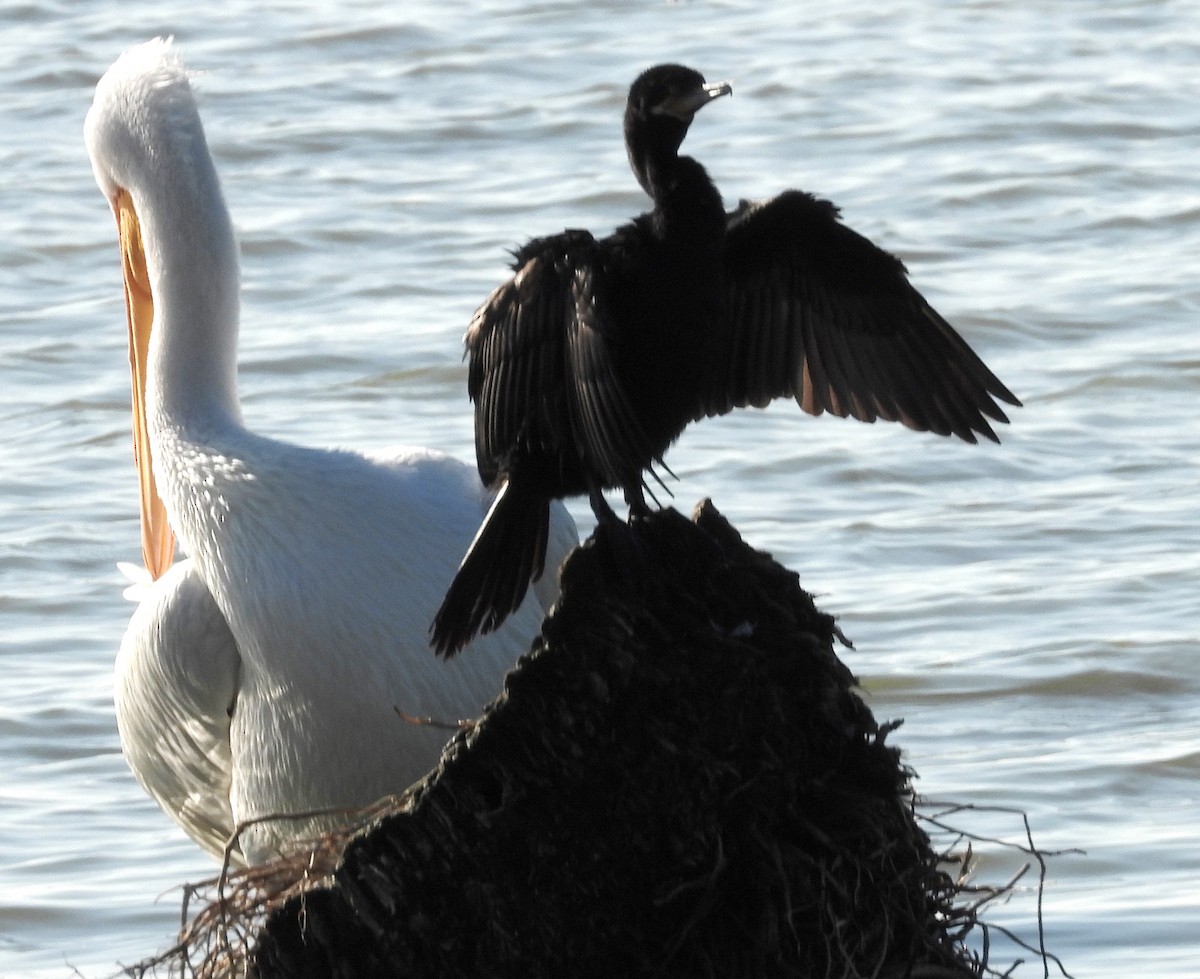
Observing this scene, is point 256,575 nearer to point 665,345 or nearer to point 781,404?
point 665,345

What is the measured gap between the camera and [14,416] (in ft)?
32.4

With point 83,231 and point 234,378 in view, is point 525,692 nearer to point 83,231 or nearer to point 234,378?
point 234,378

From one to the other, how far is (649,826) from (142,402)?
315cm

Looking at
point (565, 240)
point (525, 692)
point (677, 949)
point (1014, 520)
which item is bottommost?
point (1014, 520)

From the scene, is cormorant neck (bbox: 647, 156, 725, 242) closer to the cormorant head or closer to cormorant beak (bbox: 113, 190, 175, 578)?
the cormorant head

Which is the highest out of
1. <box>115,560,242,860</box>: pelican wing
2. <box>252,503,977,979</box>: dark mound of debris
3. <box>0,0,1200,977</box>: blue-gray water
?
<box>252,503,977,979</box>: dark mound of debris

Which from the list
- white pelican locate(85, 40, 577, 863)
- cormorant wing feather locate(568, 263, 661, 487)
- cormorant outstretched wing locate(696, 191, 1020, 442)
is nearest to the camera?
cormorant wing feather locate(568, 263, 661, 487)

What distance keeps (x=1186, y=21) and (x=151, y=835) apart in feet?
36.5

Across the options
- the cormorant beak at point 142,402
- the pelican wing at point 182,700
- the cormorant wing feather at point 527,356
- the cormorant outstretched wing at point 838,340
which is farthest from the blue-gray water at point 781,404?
the cormorant wing feather at point 527,356

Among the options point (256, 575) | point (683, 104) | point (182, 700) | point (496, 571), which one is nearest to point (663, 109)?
point (683, 104)

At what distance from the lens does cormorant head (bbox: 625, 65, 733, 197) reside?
4.30 meters

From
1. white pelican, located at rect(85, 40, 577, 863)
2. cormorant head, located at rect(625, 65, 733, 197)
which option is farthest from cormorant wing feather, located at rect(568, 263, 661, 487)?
white pelican, located at rect(85, 40, 577, 863)

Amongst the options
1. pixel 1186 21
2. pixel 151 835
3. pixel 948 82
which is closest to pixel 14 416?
pixel 151 835

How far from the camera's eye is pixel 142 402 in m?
6.20
